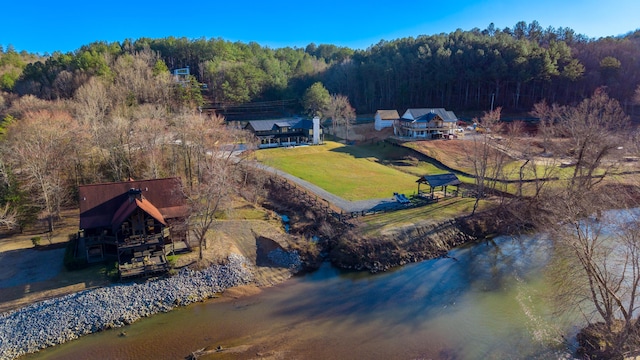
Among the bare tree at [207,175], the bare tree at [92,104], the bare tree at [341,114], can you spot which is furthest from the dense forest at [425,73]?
the bare tree at [207,175]

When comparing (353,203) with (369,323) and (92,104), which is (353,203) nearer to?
(369,323)

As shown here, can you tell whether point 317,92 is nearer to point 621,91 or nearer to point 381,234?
point 381,234

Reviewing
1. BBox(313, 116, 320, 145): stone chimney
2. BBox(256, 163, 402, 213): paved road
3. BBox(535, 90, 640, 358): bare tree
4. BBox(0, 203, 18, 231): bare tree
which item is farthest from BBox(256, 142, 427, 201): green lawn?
BBox(0, 203, 18, 231): bare tree

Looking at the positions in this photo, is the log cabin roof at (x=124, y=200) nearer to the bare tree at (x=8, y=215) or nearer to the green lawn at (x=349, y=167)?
the bare tree at (x=8, y=215)

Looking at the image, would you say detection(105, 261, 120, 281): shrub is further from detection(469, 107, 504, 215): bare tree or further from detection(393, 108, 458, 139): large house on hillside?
detection(393, 108, 458, 139): large house on hillside

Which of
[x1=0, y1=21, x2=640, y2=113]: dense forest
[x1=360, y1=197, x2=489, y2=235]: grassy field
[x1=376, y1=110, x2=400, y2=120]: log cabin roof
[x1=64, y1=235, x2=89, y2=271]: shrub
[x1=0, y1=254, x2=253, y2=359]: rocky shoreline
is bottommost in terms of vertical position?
[x1=0, y1=254, x2=253, y2=359]: rocky shoreline

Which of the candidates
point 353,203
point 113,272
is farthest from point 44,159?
point 353,203
